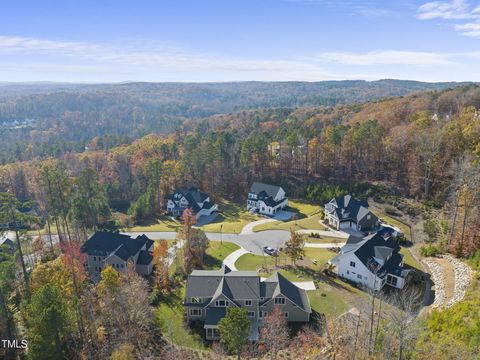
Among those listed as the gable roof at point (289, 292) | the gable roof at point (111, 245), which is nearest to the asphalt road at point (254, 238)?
the gable roof at point (111, 245)

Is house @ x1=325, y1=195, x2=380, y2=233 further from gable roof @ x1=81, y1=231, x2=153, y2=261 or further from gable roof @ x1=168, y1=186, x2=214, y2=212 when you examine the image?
gable roof @ x1=81, y1=231, x2=153, y2=261

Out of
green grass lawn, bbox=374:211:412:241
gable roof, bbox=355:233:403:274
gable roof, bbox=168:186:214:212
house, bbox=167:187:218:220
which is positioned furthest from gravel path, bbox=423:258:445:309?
gable roof, bbox=168:186:214:212

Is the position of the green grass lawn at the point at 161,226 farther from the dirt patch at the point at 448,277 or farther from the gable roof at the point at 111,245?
the dirt patch at the point at 448,277

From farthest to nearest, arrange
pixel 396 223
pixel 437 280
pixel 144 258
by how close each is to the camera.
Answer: pixel 396 223, pixel 144 258, pixel 437 280

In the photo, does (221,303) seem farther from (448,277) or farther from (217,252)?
(448,277)

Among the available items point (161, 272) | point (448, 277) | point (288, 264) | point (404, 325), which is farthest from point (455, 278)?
point (161, 272)

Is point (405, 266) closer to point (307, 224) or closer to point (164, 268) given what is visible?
point (307, 224)
